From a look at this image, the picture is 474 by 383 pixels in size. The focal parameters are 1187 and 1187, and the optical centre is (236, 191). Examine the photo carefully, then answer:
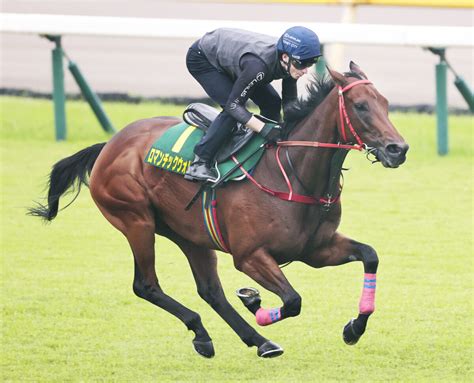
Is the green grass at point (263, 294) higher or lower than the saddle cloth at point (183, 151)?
lower

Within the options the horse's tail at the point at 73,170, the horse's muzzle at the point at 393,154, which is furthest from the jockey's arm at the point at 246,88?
the horse's tail at the point at 73,170

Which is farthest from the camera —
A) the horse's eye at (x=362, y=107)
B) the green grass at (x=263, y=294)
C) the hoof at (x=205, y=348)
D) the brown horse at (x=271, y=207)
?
the hoof at (x=205, y=348)

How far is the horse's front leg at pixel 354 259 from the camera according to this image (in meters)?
6.48

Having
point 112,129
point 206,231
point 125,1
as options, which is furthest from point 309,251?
point 125,1

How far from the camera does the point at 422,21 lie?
19812 mm

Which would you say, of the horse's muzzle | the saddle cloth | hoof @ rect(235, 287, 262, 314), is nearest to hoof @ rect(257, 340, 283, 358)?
hoof @ rect(235, 287, 262, 314)

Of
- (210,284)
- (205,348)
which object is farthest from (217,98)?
(205,348)

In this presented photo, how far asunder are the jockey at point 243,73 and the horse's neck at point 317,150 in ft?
0.65

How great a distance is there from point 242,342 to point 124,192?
Answer: 1213 millimetres

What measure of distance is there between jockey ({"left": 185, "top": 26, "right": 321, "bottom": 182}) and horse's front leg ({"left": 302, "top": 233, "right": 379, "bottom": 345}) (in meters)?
0.69

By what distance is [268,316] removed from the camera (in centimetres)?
655

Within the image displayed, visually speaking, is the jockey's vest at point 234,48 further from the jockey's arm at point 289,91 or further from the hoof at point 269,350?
the hoof at point 269,350

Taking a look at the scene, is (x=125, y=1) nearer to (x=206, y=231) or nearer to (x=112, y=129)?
(x=112, y=129)

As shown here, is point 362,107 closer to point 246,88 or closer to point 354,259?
point 246,88
